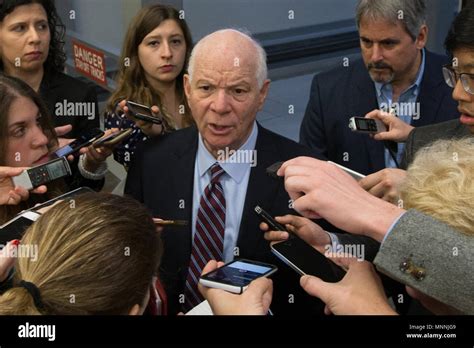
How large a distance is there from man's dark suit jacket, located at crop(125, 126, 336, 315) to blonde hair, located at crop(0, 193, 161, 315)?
61 centimetres

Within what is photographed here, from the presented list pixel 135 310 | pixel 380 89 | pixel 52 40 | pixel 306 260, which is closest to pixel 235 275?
pixel 306 260

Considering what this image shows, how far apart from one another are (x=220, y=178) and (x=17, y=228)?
26.6 inches

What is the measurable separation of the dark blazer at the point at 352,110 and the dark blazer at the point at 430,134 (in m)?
0.60

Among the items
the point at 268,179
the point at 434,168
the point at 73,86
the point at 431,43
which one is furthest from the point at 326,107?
the point at 431,43

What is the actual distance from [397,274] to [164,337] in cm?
51

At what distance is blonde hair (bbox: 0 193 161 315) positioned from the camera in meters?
1.24

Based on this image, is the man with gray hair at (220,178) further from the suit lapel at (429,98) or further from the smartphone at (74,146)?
the suit lapel at (429,98)

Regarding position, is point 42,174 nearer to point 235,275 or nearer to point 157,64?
point 235,275

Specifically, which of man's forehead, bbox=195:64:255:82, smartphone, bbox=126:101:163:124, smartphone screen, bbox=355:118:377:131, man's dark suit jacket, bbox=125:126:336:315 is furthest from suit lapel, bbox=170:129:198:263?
smartphone screen, bbox=355:118:377:131

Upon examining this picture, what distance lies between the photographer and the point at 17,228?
1782mm

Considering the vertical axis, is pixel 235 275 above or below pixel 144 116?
below

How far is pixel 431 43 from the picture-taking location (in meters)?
4.89

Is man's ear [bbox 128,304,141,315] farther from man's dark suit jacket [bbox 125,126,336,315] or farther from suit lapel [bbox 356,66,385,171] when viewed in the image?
suit lapel [bbox 356,66,385,171]

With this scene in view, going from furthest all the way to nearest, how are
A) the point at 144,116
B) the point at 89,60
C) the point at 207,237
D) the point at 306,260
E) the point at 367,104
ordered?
the point at 89,60, the point at 367,104, the point at 144,116, the point at 207,237, the point at 306,260
